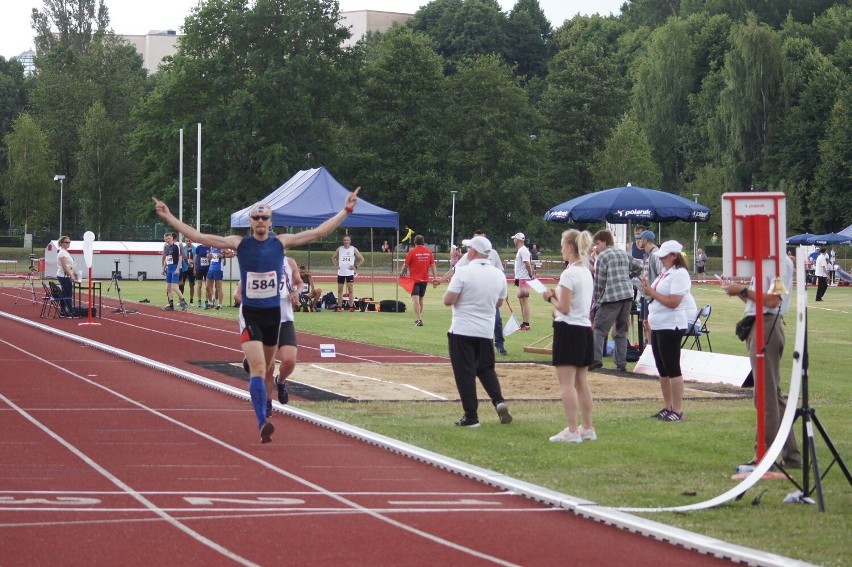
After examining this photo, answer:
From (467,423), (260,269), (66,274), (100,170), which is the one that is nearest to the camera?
(260,269)

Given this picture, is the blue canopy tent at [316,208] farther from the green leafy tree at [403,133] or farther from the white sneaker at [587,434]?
the green leafy tree at [403,133]

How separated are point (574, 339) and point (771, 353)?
7.52 feet

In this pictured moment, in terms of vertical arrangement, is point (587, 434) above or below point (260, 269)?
below

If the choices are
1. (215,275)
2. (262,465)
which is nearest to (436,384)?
(262,465)

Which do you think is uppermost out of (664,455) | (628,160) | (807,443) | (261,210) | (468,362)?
(628,160)

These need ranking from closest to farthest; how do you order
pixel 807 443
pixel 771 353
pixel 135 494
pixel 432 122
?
pixel 807 443 → pixel 135 494 → pixel 771 353 → pixel 432 122

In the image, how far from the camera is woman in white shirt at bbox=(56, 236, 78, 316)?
29.8 m

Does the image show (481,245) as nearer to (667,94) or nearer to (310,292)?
(310,292)

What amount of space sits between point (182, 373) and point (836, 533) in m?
11.3

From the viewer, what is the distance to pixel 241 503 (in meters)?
8.91

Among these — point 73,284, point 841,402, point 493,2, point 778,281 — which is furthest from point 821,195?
point 778,281

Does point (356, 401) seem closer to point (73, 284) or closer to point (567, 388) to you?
point (567, 388)

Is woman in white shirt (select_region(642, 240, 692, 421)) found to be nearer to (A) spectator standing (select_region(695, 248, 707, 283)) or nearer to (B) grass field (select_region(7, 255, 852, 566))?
(B) grass field (select_region(7, 255, 852, 566))

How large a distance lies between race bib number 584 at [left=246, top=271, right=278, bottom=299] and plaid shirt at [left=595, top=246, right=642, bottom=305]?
7.92 m
